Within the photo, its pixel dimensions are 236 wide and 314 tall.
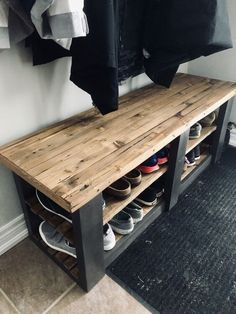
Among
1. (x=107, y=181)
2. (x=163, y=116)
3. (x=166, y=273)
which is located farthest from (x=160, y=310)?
(x=163, y=116)

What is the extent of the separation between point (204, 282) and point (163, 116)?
25.9 inches

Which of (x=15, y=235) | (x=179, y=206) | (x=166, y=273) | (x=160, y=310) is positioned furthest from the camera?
(x=179, y=206)

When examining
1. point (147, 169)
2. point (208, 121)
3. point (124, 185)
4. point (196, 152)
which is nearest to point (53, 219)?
point (124, 185)

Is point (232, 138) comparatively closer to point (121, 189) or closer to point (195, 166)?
point (195, 166)

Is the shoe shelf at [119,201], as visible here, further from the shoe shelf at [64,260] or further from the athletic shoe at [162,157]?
the shoe shelf at [64,260]

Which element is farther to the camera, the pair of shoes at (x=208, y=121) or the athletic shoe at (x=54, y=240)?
the pair of shoes at (x=208, y=121)

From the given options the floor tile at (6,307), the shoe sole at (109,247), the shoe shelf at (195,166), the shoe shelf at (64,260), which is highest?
the shoe sole at (109,247)

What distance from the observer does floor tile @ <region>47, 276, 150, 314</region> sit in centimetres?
92

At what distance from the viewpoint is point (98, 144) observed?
0.93 metres

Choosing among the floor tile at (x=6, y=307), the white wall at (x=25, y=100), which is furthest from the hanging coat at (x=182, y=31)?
the floor tile at (x=6, y=307)

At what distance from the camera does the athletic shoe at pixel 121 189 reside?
0.99 metres

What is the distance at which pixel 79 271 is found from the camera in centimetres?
95

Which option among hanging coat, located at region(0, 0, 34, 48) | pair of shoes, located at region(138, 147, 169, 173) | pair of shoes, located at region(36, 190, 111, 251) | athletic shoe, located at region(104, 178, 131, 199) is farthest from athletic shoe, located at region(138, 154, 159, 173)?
hanging coat, located at region(0, 0, 34, 48)

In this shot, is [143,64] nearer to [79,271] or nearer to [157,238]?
[157,238]
